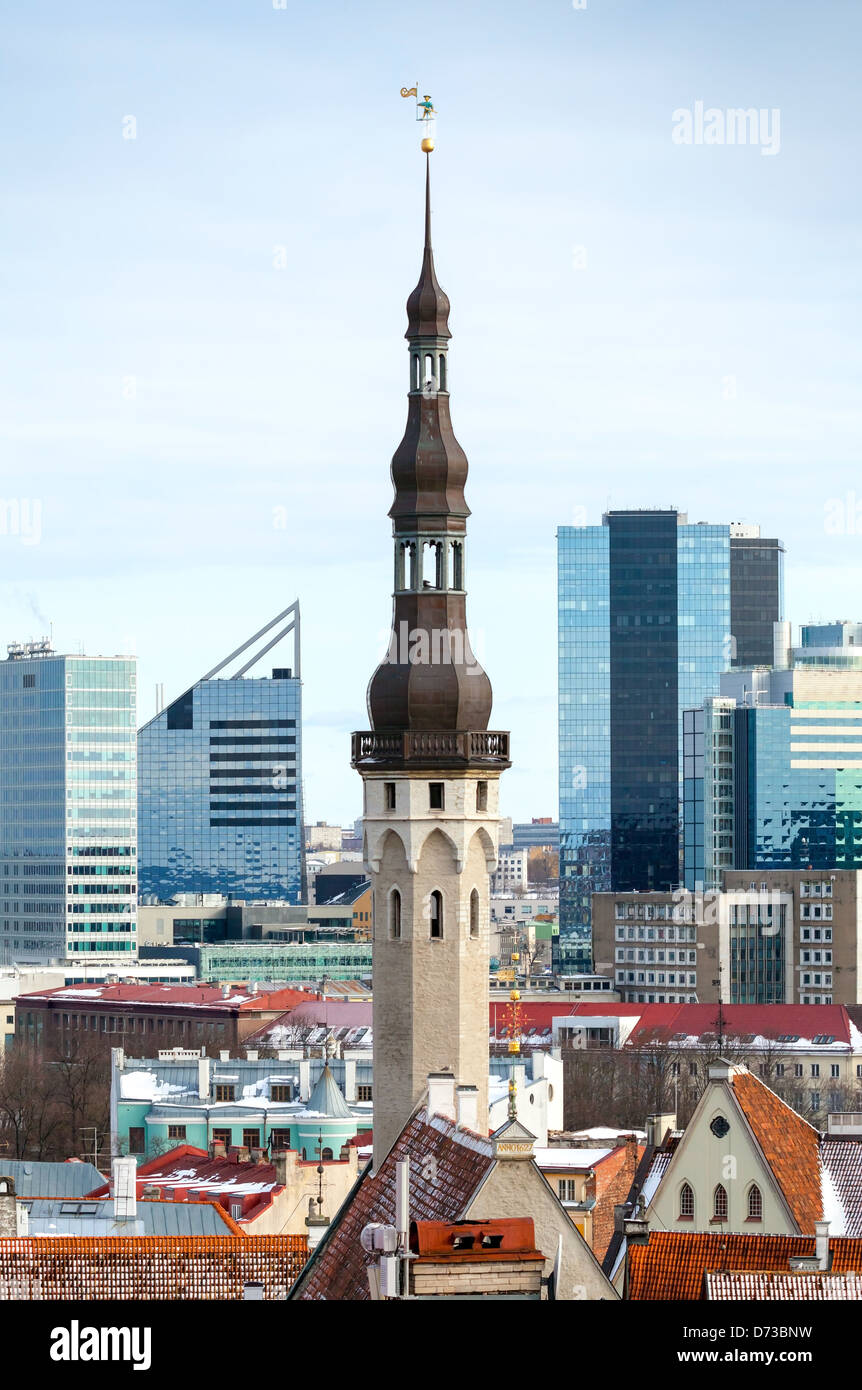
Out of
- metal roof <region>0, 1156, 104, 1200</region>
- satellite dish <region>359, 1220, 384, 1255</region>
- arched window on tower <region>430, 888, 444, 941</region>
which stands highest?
arched window on tower <region>430, 888, 444, 941</region>

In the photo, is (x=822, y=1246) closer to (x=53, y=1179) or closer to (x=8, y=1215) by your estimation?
(x=8, y=1215)

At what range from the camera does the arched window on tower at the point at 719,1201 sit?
57.5 meters

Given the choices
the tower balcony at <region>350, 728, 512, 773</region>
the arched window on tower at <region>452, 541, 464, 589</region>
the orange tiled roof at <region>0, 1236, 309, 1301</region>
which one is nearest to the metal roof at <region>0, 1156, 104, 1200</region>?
the orange tiled roof at <region>0, 1236, 309, 1301</region>

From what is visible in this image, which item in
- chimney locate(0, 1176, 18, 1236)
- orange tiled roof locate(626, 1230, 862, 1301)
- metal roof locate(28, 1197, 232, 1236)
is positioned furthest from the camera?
metal roof locate(28, 1197, 232, 1236)

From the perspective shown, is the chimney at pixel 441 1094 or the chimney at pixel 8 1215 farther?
the chimney at pixel 8 1215

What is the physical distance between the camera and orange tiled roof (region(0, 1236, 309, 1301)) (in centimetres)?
4794

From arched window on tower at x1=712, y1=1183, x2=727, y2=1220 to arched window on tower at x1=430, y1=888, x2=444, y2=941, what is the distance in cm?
780

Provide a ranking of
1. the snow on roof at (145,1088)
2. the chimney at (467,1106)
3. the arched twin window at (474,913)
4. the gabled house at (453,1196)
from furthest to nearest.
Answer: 1. the snow on roof at (145,1088)
2. the arched twin window at (474,913)
3. the chimney at (467,1106)
4. the gabled house at (453,1196)

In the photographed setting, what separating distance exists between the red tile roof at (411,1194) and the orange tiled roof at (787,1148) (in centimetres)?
824

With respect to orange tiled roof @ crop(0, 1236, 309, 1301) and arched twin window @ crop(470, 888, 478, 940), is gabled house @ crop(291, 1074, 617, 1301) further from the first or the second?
arched twin window @ crop(470, 888, 478, 940)

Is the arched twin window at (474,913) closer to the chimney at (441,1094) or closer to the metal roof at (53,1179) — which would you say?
the chimney at (441,1094)

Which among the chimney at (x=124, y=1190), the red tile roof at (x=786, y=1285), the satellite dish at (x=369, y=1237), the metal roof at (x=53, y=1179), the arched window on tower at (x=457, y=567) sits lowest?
the metal roof at (x=53, y=1179)

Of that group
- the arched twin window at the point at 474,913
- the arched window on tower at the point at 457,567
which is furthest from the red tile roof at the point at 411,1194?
the arched window on tower at the point at 457,567
